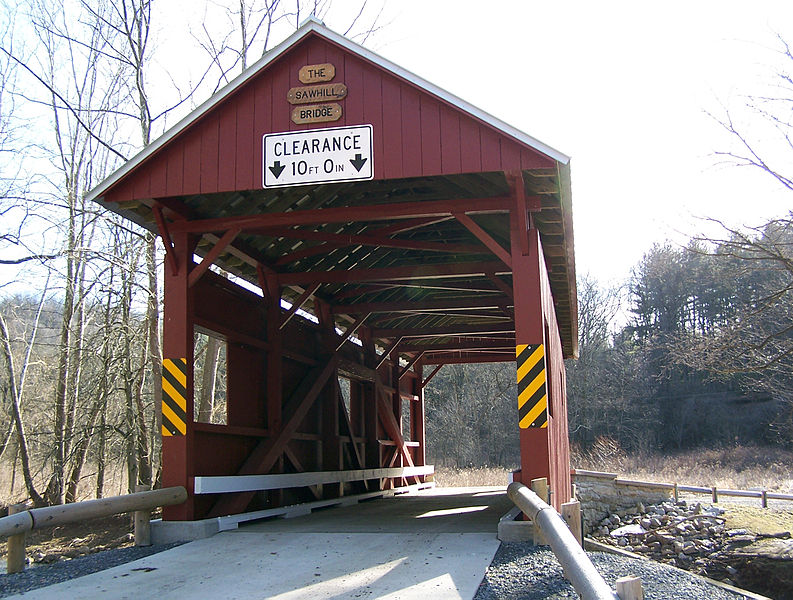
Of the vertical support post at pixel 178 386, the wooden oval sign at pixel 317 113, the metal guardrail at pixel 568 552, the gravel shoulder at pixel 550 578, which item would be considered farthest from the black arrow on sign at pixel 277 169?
the gravel shoulder at pixel 550 578

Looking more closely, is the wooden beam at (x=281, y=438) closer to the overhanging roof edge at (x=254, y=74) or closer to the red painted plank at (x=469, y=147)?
the overhanging roof edge at (x=254, y=74)

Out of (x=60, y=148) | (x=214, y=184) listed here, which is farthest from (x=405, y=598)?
(x=60, y=148)

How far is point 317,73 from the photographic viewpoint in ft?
27.6

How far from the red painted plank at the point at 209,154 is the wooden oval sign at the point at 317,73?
1.05 metres

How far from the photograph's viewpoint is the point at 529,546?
6.80 metres

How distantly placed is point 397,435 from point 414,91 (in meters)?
10.4

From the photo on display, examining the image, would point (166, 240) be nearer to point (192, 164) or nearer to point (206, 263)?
point (206, 263)

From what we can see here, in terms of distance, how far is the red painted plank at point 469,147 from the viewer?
7.91 metres

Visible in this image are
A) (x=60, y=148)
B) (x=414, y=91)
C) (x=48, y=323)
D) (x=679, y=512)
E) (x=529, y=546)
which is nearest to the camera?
(x=529, y=546)

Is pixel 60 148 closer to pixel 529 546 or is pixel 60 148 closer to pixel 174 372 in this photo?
pixel 174 372

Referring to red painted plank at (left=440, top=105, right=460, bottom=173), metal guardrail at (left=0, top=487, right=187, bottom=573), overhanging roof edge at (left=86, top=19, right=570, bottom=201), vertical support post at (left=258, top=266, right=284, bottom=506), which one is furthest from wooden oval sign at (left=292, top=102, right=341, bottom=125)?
metal guardrail at (left=0, top=487, right=187, bottom=573)

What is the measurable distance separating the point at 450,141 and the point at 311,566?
169 inches

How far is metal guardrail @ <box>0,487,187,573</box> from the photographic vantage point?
651 centimetres

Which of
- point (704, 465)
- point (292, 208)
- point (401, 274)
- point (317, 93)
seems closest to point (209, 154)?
point (317, 93)
